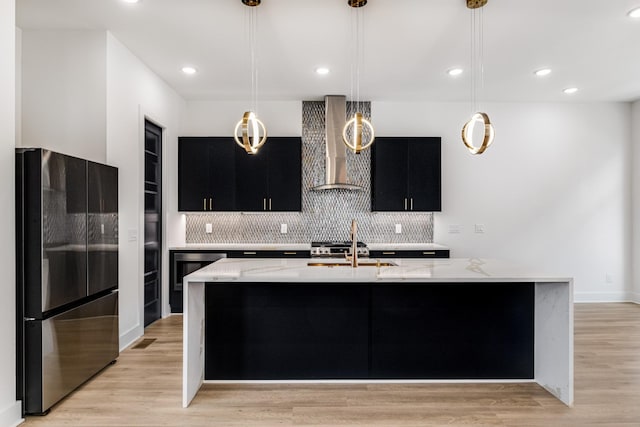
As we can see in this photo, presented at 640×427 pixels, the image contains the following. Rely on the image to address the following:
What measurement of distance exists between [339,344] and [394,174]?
306 centimetres

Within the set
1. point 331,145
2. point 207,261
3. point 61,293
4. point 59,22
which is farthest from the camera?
point 331,145

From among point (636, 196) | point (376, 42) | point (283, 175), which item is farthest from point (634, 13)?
point (283, 175)

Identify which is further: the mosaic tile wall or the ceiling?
the mosaic tile wall

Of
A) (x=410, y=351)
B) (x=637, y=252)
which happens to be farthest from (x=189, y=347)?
(x=637, y=252)

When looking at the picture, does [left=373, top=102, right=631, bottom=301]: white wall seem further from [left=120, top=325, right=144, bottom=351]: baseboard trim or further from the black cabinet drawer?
[left=120, top=325, right=144, bottom=351]: baseboard trim

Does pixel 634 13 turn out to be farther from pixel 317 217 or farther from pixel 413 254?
pixel 317 217

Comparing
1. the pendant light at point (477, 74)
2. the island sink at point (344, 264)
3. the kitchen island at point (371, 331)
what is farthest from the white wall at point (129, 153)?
the pendant light at point (477, 74)

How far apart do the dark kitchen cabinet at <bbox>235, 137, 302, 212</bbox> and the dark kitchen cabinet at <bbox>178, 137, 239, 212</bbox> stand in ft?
0.43

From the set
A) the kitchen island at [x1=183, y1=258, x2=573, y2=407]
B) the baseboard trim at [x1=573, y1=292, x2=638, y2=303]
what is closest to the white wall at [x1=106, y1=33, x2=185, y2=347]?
the kitchen island at [x1=183, y1=258, x2=573, y2=407]

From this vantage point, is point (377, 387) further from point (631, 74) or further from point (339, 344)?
point (631, 74)

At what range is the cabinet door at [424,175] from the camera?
564 centimetres

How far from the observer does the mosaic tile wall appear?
19.5 ft

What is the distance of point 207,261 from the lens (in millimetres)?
5262

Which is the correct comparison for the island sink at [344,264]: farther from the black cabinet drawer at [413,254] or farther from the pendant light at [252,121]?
the black cabinet drawer at [413,254]
